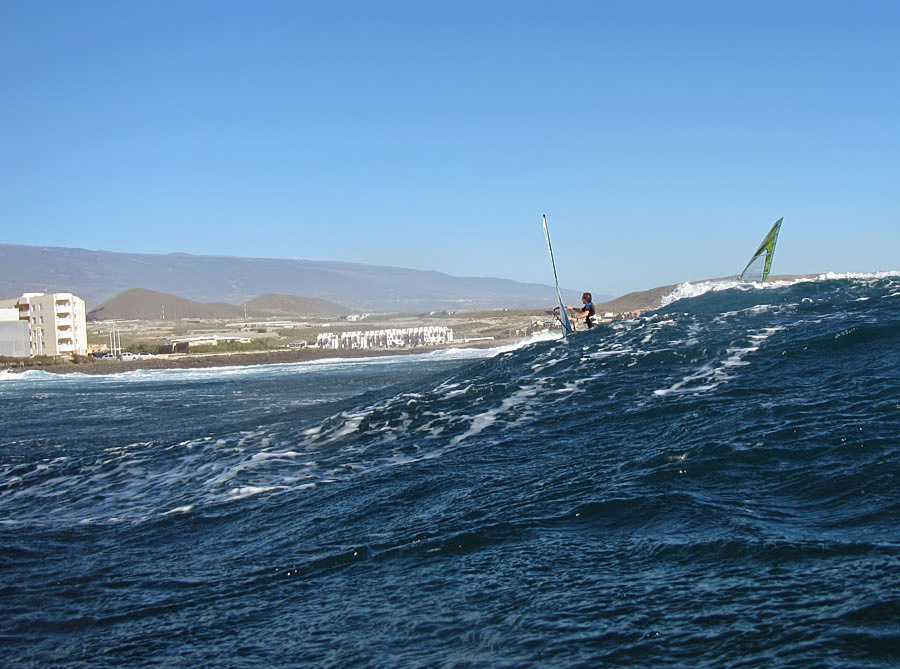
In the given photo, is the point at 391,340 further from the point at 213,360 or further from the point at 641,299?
the point at 641,299

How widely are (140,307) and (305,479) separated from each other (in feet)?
656

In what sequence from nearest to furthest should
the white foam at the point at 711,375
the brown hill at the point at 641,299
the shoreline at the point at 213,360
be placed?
the white foam at the point at 711,375 → the shoreline at the point at 213,360 → the brown hill at the point at 641,299

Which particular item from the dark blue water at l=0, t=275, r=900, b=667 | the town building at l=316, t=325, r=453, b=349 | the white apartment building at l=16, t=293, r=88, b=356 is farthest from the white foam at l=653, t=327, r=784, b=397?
the white apartment building at l=16, t=293, r=88, b=356

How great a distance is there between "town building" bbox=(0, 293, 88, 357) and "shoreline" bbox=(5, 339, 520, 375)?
9.91 meters

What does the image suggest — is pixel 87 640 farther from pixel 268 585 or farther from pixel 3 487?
pixel 3 487

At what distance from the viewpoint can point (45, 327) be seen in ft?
213

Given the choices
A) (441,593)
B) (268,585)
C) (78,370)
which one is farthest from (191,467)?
(78,370)

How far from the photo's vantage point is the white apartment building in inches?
2544

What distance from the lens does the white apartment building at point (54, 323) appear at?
6462cm

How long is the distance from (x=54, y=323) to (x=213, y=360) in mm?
17780

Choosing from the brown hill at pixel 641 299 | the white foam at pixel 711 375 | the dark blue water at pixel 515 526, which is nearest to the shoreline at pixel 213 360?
the brown hill at pixel 641 299

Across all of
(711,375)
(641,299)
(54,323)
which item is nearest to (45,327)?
(54,323)

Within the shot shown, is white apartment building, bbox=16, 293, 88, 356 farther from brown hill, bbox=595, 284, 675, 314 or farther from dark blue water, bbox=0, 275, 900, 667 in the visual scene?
dark blue water, bbox=0, 275, 900, 667

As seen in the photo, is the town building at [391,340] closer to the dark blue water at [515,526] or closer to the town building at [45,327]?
the town building at [45,327]
